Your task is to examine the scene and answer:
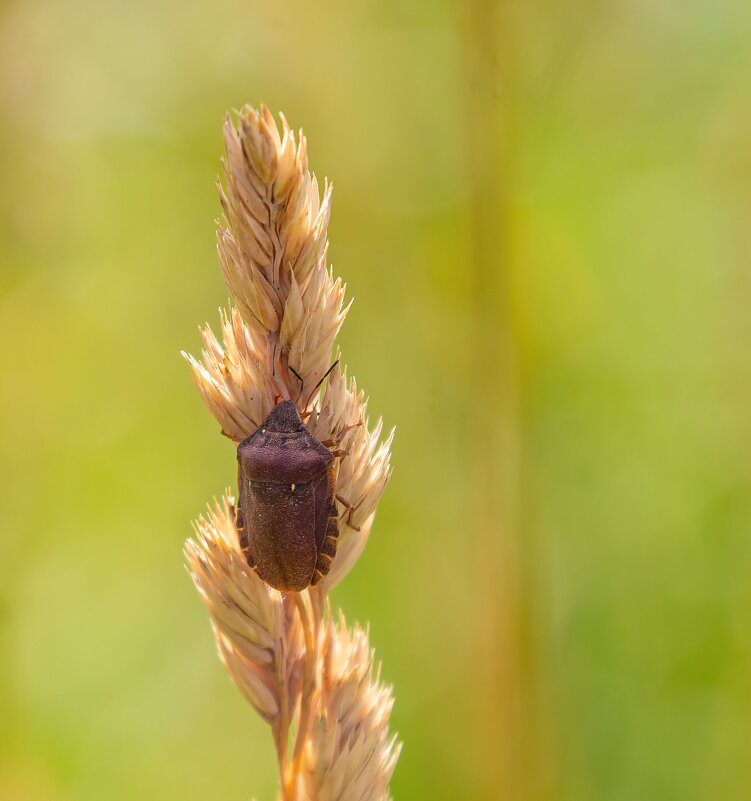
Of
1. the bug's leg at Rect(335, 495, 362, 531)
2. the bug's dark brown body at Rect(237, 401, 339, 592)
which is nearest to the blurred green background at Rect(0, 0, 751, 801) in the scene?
the bug's dark brown body at Rect(237, 401, 339, 592)

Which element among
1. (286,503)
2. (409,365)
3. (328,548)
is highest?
(409,365)

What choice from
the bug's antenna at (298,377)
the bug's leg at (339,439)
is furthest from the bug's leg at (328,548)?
the bug's antenna at (298,377)

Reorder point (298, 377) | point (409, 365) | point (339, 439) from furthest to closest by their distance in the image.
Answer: point (409, 365) < point (339, 439) < point (298, 377)

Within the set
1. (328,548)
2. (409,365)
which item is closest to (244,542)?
(328,548)

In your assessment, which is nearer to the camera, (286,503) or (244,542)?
(244,542)

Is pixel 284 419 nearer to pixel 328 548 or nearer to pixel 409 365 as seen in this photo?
pixel 328 548

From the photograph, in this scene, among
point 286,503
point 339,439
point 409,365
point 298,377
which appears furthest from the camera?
point 409,365

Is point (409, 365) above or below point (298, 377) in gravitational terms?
above
